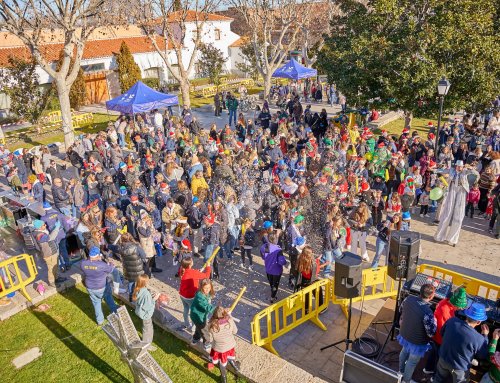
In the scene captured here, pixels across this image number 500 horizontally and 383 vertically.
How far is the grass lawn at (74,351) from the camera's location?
265 inches

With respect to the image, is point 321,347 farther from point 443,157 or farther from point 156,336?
point 443,157

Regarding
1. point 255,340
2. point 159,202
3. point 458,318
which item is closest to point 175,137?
point 159,202

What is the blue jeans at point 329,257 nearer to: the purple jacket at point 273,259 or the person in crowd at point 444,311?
the purple jacket at point 273,259

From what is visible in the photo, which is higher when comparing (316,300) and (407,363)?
(316,300)

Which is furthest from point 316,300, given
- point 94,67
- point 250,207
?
point 94,67

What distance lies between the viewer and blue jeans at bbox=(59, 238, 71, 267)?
9.43 meters

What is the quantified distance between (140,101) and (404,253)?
13945mm

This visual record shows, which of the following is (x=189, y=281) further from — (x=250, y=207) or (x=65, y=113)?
(x=65, y=113)

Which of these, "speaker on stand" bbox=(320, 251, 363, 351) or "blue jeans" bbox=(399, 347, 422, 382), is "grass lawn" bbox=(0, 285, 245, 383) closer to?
"speaker on stand" bbox=(320, 251, 363, 351)

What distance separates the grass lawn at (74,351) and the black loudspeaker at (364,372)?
1713 millimetres

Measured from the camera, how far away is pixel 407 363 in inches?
230

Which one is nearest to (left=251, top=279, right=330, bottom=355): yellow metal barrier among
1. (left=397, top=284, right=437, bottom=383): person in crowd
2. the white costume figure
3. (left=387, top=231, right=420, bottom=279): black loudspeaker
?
(left=387, top=231, right=420, bottom=279): black loudspeaker

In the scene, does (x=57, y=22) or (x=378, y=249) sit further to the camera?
(x=57, y=22)

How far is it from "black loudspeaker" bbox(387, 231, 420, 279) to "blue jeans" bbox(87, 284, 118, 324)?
5045 mm
